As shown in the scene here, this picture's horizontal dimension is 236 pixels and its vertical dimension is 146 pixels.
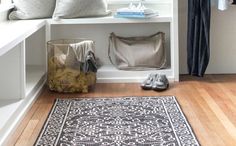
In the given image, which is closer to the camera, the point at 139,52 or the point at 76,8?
the point at 76,8

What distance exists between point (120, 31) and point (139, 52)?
1.20 feet

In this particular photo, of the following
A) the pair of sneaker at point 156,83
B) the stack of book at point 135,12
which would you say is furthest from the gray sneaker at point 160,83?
the stack of book at point 135,12

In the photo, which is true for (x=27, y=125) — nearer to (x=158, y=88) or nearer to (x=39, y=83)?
(x=39, y=83)

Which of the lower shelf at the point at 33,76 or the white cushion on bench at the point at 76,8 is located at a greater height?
the white cushion on bench at the point at 76,8

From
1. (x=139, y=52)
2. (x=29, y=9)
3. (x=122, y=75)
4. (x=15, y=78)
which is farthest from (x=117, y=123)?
(x=29, y=9)

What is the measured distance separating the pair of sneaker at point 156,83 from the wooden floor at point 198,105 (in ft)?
0.19

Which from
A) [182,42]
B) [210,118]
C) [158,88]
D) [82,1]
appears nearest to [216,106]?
[210,118]

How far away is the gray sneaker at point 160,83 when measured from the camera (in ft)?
12.2

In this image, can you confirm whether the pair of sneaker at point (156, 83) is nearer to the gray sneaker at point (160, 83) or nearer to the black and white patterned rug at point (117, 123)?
the gray sneaker at point (160, 83)

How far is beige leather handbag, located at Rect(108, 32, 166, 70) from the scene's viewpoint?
4125 millimetres

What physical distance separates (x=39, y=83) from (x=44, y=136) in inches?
47.5

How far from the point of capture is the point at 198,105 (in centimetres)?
324

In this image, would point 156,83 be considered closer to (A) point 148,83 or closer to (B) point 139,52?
(A) point 148,83

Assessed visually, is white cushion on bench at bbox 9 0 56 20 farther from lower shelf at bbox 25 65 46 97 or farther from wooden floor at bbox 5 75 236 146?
wooden floor at bbox 5 75 236 146
